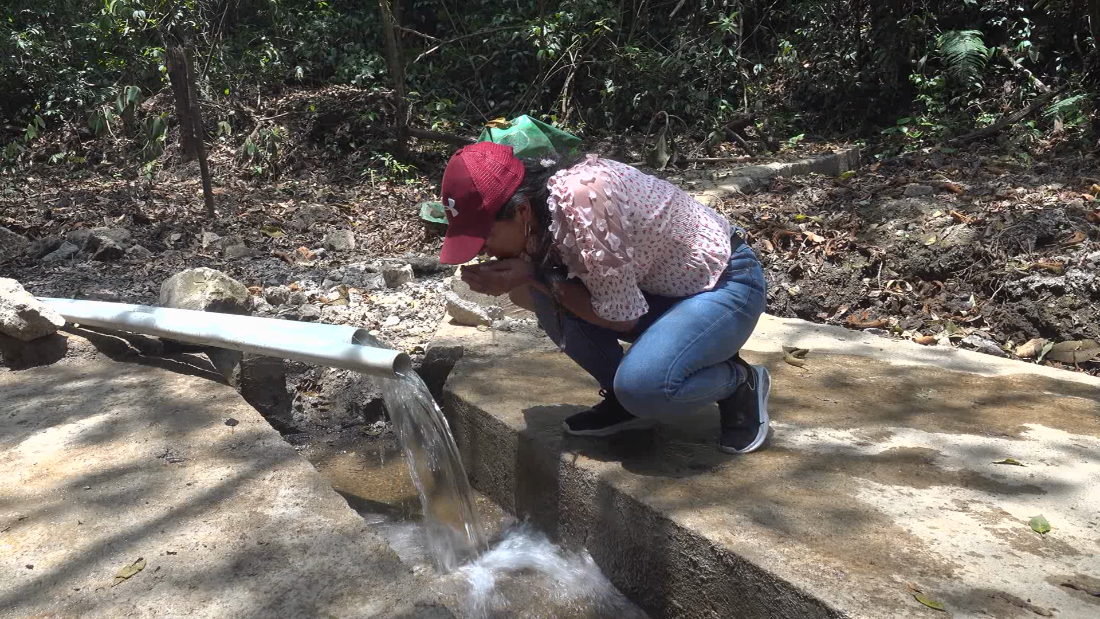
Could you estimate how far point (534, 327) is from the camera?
3455 mm

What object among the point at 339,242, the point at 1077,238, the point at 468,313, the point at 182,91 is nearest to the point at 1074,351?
the point at 1077,238

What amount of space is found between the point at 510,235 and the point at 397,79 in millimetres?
5717

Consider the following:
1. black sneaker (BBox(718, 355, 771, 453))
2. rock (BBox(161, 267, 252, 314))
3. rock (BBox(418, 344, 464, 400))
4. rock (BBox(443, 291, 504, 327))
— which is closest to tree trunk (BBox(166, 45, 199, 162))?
rock (BBox(161, 267, 252, 314))

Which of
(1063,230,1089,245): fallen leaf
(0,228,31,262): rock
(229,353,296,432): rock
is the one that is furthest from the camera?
(0,228,31,262): rock

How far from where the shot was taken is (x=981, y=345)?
138 inches

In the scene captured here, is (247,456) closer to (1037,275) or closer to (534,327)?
(534,327)

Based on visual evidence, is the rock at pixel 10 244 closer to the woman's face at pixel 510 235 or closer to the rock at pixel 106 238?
the rock at pixel 106 238

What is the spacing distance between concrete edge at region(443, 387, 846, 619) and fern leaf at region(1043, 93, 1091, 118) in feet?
19.5

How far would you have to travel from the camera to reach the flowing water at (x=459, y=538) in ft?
7.28

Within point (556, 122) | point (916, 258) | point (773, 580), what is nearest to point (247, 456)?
point (773, 580)

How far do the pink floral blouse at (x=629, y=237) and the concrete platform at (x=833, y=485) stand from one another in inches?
18.2

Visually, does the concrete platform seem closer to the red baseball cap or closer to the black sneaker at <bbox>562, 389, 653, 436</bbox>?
the black sneaker at <bbox>562, 389, 653, 436</bbox>

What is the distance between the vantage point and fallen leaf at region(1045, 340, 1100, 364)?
10.8ft

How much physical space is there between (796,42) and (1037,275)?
5838 mm
